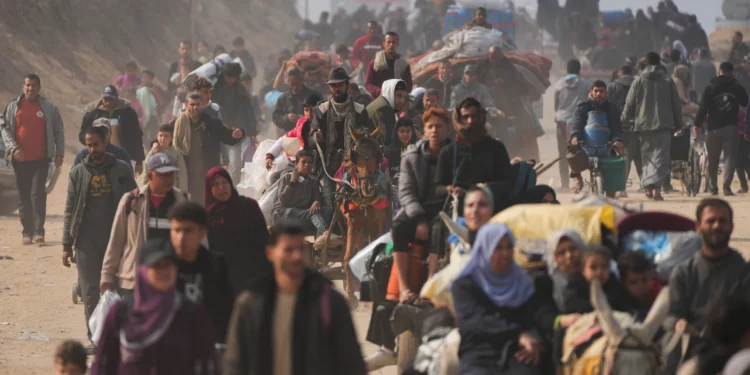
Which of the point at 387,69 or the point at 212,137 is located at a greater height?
the point at 387,69

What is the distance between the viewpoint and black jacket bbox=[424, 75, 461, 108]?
22.4m

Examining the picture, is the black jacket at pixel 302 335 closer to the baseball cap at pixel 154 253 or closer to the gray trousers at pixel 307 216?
the baseball cap at pixel 154 253

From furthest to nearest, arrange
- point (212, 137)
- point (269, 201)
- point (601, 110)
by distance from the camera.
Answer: point (601, 110) < point (212, 137) < point (269, 201)

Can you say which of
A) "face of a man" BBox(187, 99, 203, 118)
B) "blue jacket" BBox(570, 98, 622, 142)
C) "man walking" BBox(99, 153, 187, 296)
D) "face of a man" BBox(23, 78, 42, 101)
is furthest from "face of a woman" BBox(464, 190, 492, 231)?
"face of a man" BBox(23, 78, 42, 101)

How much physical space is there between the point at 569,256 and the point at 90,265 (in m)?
5.46

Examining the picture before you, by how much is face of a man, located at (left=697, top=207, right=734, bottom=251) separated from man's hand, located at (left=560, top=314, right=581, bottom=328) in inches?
32.4

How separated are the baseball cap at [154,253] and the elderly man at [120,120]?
9384 mm

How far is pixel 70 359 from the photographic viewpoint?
8539 mm

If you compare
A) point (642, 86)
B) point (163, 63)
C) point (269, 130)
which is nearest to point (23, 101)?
point (642, 86)

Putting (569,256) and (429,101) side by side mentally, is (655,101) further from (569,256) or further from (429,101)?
(569,256)

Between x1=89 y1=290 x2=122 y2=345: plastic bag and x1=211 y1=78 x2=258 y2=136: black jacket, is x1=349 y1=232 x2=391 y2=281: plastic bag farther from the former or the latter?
x1=211 y1=78 x2=258 y2=136: black jacket

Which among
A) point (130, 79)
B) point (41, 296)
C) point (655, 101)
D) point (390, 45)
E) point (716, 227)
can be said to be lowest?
point (41, 296)

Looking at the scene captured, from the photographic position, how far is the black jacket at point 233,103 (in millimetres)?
A: 19844

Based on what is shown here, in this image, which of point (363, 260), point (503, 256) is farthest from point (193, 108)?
point (503, 256)
